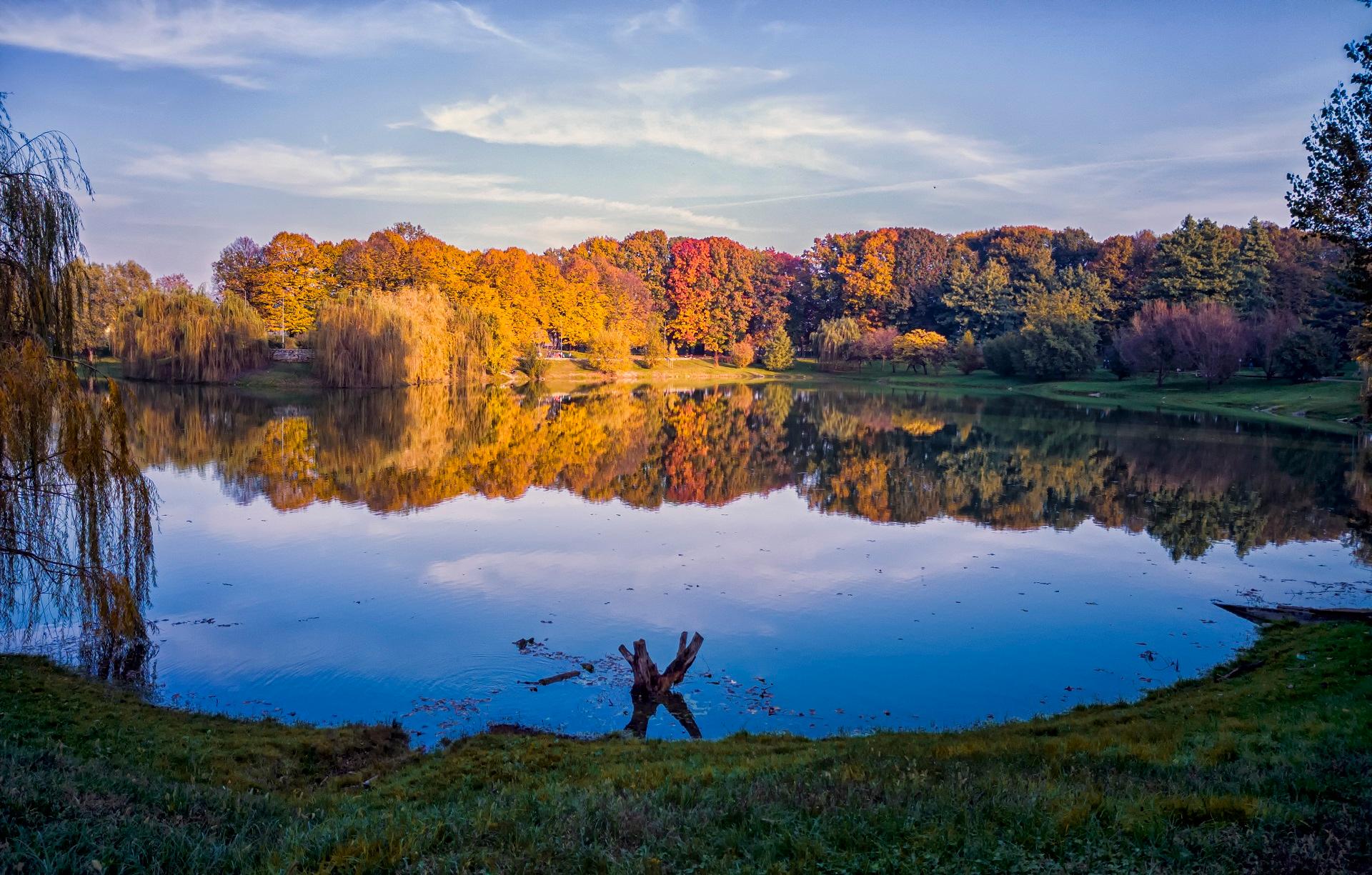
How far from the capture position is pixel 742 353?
114 metres

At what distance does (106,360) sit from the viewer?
237 ft

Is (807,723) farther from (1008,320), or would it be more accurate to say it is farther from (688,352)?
(688,352)

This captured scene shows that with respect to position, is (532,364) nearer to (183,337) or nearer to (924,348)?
(183,337)

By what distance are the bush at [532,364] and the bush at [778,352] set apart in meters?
30.9

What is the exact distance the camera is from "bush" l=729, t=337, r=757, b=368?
374 feet

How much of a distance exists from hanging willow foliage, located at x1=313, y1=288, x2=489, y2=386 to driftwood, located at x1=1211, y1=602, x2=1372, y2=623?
60.6 metres

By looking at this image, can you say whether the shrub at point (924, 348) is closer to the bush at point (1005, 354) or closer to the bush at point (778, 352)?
the bush at point (1005, 354)

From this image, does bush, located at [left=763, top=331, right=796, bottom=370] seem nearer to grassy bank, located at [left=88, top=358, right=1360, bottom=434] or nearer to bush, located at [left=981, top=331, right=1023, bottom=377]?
A: grassy bank, located at [left=88, top=358, right=1360, bottom=434]

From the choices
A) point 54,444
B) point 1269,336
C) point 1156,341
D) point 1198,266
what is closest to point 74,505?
point 54,444

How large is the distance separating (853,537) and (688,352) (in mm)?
107686

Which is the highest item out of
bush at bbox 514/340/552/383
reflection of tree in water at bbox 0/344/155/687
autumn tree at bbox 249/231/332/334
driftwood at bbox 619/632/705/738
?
autumn tree at bbox 249/231/332/334

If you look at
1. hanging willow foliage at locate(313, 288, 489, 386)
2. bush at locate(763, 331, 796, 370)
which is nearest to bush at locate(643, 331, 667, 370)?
bush at locate(763, 331, 796, 370)

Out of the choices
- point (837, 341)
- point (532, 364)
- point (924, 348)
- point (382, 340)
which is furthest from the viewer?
point (837, 341)

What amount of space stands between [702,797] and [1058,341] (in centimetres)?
8215
